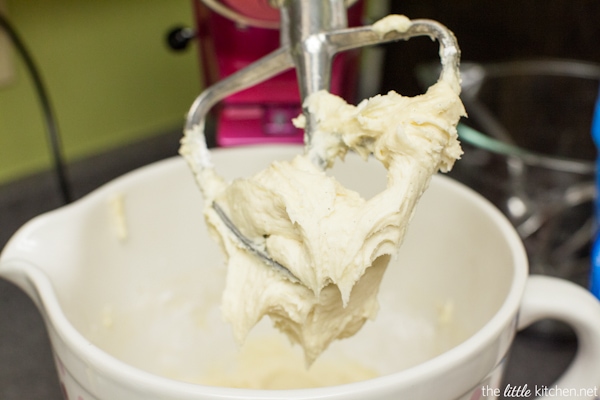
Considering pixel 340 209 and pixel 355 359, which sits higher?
pixel 340 209

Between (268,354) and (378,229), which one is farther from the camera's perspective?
(268,354)

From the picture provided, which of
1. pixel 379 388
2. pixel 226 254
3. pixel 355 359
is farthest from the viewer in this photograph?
pixel 355 359

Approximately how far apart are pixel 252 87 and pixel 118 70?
0.80ft

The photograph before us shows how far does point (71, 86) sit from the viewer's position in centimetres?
66

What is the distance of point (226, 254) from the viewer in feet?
1.16

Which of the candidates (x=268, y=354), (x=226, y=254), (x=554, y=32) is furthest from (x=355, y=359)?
(x=554, y=32)

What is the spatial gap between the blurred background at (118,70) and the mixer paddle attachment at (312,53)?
0.25 metres

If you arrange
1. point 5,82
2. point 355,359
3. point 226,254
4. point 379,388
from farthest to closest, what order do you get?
point 5,82
point 355,359
point 226,254
point 379,388

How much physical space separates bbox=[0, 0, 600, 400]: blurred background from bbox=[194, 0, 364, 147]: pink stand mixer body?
0.09 meters

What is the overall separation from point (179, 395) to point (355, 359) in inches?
9.4

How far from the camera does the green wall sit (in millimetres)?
620

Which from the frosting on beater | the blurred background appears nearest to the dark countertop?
the blurred background

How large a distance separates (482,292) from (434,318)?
63 millimetres

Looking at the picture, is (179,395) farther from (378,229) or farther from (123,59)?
(123,59)
